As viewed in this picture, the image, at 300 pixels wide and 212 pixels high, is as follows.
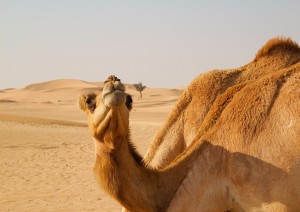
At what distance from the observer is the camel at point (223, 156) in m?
3.21

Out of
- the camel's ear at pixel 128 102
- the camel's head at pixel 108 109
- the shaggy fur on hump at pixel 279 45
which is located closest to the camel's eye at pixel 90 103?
the camel's head at pixel 108 109

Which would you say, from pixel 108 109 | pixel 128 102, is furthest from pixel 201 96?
pixel 108 109

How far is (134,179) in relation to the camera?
3629 millimetres

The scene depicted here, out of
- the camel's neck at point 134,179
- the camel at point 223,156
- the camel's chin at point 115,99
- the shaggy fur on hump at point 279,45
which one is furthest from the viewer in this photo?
the shaggy fur on hump at point 279,45

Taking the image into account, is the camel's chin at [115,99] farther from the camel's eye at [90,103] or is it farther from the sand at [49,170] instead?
the sand at [49,170]

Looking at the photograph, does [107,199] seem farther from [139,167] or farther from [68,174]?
[139,167]

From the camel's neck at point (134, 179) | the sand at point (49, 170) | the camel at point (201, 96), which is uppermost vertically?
the camel at point (201, 96)

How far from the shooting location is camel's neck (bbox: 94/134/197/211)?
138 inches

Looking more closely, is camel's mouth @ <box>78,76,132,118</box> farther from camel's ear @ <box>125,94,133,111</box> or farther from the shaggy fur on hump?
the shaggy fur on hump

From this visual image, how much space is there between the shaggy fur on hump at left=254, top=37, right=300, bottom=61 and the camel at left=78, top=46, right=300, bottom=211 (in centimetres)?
147

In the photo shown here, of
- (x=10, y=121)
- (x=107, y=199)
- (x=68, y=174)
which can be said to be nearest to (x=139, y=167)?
(x=107, y=199)

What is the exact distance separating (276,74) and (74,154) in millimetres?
12601

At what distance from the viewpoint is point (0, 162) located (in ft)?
44.5

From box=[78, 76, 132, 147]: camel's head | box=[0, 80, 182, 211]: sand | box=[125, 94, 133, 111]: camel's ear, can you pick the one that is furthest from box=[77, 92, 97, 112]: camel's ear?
box=[0, 80, 182, 211]: sand
